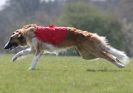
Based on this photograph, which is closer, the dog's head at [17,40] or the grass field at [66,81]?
the grass field at [66,81]

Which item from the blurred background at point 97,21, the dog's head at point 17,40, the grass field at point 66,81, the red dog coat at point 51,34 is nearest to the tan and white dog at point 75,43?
the red dog coat at point 51,34

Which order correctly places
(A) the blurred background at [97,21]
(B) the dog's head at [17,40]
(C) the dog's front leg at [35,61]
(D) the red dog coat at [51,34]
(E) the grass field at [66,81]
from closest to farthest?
(E) the grass field at [66,81] → (C) the dog's front leg at [35,61] → (D) the red dog coat at [51,34] → (B) the dog's head at [17,40] → (A) the blurred background at [97,21]

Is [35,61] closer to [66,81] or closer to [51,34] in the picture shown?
[51,34]

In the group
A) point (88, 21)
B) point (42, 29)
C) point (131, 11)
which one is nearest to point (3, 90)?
point (42, 29)

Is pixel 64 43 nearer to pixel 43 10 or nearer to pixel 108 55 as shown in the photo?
pixel 108 55

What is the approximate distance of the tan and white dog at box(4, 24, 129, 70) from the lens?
16734mm

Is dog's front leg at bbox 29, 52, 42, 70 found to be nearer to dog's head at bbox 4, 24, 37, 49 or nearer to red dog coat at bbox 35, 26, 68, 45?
red dog coat at bbox 35, 26, 68, 45

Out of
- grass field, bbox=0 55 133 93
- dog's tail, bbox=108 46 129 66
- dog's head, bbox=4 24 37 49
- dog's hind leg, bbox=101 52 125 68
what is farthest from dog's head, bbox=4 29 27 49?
dog's tail, bbox=108 46 129 66

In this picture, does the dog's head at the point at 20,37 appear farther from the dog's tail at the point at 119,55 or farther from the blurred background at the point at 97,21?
the blurred background at the point at 97,21

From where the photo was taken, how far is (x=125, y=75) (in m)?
14.8

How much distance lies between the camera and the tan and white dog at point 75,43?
16734 millimetres

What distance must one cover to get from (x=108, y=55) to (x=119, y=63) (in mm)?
385

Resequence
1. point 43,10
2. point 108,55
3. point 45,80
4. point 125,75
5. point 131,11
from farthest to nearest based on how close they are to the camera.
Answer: point 43,10 < point 131,11 < point 108,55 < point 125,75 < point 45,80

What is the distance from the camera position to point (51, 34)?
1692 cm
